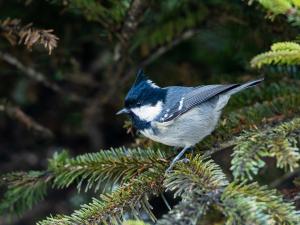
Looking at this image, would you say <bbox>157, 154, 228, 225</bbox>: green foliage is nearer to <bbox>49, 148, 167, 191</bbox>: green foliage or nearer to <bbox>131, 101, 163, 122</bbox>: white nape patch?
<bbox>49, 148, 167, 191</bbox>: green foliage

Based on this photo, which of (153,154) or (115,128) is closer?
(153,154)

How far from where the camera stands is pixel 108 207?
175 cm

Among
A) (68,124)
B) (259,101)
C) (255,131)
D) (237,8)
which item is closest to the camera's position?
(255,131)

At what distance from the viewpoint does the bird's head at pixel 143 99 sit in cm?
244

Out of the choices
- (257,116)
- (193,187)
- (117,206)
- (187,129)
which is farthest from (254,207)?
(187,129)

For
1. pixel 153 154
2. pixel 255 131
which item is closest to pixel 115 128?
pixel 153 154

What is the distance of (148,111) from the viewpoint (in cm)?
257

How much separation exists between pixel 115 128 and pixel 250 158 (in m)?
2.19

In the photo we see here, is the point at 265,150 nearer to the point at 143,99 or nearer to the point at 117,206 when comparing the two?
the point at 117,206

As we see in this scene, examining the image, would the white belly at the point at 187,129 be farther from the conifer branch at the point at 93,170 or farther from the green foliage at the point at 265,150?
the green foliage at the point at 265,150

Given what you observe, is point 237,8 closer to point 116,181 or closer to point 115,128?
point 116,181

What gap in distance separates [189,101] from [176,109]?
76mm

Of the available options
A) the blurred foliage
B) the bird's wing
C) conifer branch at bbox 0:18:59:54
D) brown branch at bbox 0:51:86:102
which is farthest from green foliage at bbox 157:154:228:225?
brown branch at bbox 0:51:86:102

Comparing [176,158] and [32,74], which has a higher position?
[32,74]
